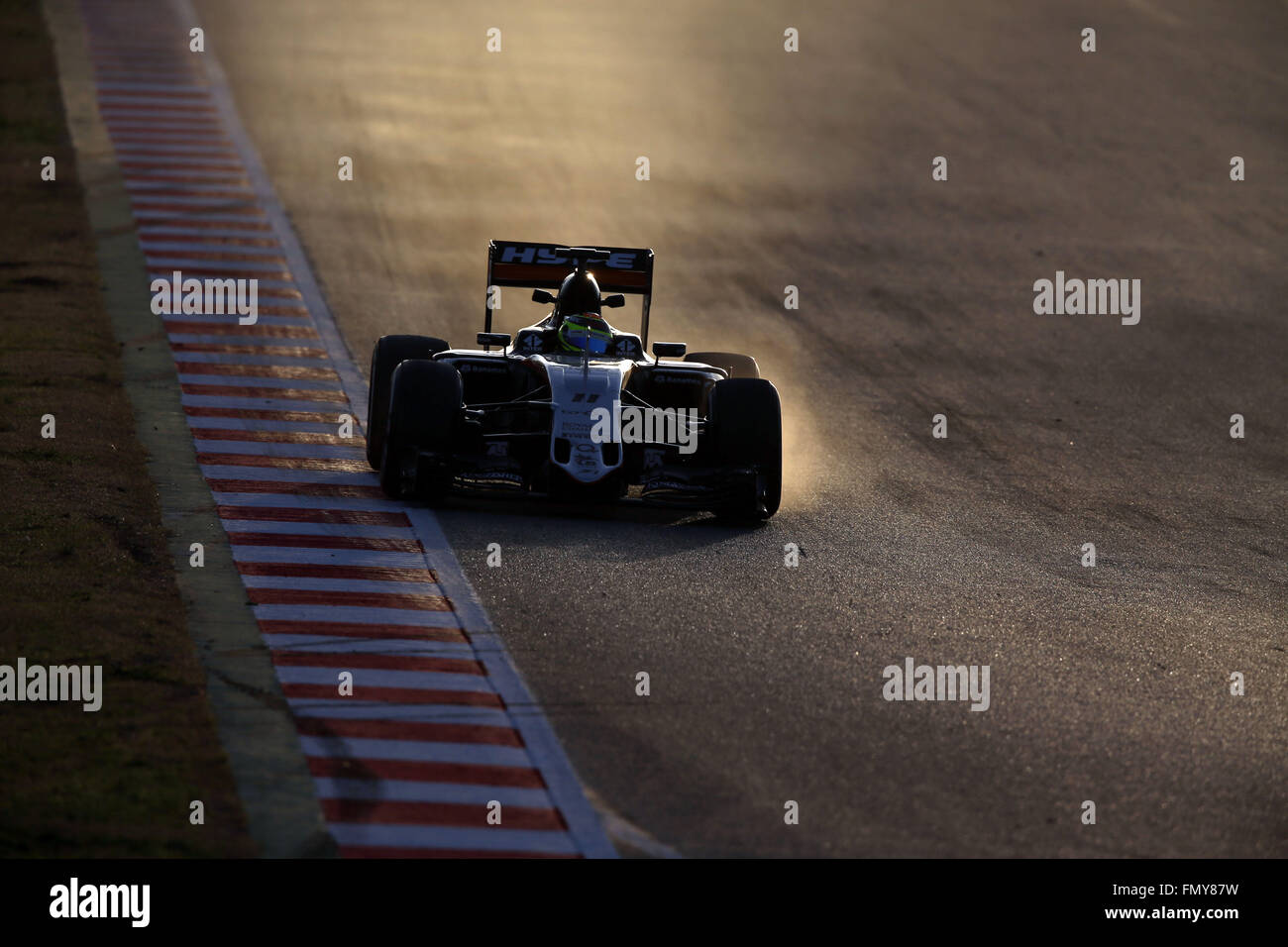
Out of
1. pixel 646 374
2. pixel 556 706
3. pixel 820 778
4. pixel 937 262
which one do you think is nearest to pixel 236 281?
pixel 646 374

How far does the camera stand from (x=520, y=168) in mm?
30469

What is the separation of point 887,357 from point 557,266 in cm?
671

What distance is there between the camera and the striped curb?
9078 mm

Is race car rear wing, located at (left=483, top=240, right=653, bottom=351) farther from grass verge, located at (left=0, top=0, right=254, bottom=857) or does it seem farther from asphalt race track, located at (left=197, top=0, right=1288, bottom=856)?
grass verge, located at (left=0, top=0, right=254, bottom=857)

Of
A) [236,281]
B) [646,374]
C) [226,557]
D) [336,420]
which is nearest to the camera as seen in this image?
[226,557]

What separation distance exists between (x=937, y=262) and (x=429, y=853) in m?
19.5

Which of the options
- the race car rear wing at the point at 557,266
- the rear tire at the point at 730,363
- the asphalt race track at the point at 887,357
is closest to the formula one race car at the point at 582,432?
the asphalt race track at the point at 887,357

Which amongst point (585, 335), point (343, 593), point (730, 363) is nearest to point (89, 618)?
point (343, 593)

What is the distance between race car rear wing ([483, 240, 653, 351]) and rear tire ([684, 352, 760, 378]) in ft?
2.06

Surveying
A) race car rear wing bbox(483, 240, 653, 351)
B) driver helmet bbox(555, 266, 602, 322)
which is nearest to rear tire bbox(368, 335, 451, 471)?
race car rear wing bbox(483, 240, 653, 351)

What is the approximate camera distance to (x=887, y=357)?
71.5ft

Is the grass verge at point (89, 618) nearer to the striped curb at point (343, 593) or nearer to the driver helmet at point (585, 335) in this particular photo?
the striped curb at point (343, 593)

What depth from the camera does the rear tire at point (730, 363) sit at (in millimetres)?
16703

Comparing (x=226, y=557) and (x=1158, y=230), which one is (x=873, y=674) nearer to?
(x=226, y=557)
